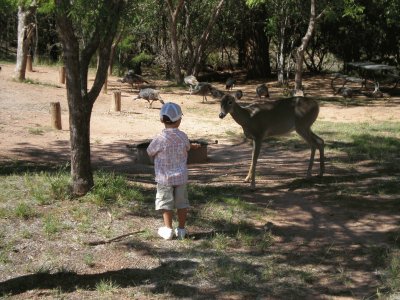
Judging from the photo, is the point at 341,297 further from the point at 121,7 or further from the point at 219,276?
the point at 121,7

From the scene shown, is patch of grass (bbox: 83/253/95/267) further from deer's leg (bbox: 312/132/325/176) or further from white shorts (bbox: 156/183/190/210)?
deer's leg (bbox: 312/132/325/176)

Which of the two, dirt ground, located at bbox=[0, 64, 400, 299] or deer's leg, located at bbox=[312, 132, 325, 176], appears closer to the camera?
dirt ground, located at bbox=[0, 64, 400, 299]

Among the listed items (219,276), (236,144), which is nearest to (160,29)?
(236,144)

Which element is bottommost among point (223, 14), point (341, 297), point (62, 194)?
point (341, 297)

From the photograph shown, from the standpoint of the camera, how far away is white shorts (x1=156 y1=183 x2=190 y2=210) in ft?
19.2

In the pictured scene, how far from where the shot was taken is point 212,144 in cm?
1280

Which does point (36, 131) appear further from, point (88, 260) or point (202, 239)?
point (88, 260)

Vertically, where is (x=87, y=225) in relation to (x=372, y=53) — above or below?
below

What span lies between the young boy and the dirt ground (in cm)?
122

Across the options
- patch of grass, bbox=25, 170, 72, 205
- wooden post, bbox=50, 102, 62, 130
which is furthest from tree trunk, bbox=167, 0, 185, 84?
patch of grass, bbox=25, 170, 72, 205

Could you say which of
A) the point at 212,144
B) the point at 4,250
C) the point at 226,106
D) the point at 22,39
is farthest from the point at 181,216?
the point at 22,39

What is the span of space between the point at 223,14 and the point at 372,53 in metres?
7.56

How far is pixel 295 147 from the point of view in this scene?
11914mm

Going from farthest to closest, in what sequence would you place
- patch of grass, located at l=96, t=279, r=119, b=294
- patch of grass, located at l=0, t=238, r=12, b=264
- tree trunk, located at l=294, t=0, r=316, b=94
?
tree trunk, located at l=294, t=0, r=316, b=94, patch of grass, located at l=0, t=238, r=12, b=264, patch of grass, located at l=96, t=279, r=119, b=294
